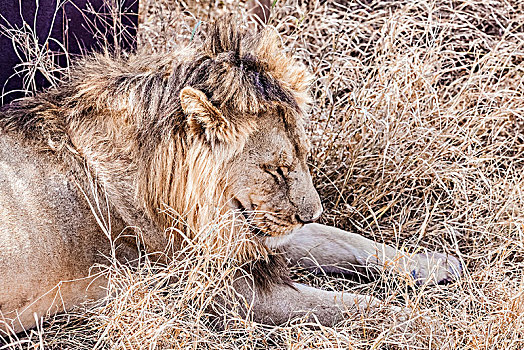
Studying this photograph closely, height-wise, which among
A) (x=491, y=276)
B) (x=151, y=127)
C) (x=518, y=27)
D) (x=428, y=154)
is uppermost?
(x=518, y=27)

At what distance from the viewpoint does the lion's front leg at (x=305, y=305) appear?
2340 mm

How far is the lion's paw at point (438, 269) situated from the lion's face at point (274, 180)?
736mm

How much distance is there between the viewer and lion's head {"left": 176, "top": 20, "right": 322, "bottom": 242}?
2115 millimetres

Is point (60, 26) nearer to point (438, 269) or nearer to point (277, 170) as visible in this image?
point (277, 170)

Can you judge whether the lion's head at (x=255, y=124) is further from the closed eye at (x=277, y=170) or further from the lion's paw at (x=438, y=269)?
the lion's paw at (x=438, y=269)

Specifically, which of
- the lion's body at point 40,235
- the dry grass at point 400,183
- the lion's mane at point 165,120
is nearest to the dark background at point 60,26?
the dry grass at point 400,183

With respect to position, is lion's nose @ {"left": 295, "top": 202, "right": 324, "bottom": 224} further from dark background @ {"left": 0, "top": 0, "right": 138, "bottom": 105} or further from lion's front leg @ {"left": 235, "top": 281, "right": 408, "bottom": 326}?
dark background @ {"left": 0, "top": 0, "right": 138, "bottom": 105}

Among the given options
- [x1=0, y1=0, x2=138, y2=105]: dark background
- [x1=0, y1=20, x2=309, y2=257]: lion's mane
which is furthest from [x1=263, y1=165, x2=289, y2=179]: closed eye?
[x1=0, y1=0, x2=138, y2=105]: dark background

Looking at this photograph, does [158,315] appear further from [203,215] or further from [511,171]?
[511,171]

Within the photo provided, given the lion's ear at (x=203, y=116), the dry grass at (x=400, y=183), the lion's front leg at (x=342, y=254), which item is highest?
the lion's ear at (x=203, y=116)

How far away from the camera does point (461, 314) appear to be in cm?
235

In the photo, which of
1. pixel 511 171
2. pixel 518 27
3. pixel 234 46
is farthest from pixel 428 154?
pixel 234 46

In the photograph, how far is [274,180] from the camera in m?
2.23

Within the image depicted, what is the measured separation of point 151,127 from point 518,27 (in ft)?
8.57
